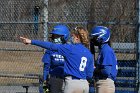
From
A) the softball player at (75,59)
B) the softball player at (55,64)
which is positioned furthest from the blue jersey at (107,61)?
the softball player at (55,64)

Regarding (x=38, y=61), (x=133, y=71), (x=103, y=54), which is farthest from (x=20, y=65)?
(x=103, y=54)

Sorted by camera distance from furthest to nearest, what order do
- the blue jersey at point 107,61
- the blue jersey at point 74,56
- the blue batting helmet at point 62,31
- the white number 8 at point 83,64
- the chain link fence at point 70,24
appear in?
the chain link fence at point 70,24 → the blue batting helmet at point 62,31 → the blue jersey at point 107,61 → the white number 8 at point 83,64 → the blue jersey at point 74,56

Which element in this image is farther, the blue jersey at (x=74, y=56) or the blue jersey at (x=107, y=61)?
the blue jersey at (x=107, y=61)

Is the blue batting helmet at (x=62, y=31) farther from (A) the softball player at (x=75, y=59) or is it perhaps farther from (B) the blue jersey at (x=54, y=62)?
(A) the softball player at (x=75, y=59)

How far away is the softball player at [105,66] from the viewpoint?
815 cm

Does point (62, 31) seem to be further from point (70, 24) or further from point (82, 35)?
point (70, 24)

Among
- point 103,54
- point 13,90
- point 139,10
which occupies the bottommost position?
point 13,90

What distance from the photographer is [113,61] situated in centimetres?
816

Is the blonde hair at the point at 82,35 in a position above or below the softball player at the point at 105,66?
above

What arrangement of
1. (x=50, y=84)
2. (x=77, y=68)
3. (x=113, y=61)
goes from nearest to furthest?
(x=77, y=68) → (x=113, y=61) → (x=50, y=84)

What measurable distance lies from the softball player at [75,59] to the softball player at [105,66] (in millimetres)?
457

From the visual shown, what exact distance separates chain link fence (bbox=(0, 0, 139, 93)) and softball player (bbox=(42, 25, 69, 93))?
1350mm

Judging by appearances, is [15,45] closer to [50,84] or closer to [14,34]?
[14,34]

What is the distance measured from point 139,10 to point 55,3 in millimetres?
4148
